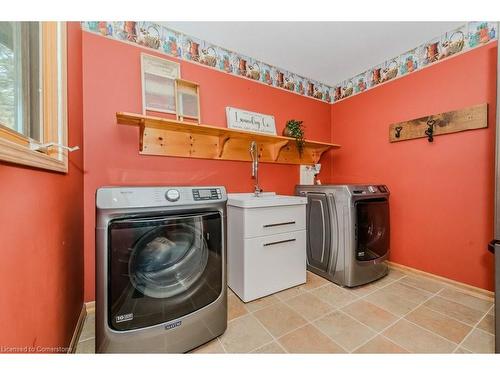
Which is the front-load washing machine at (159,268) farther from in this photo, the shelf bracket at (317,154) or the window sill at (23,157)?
the shelf bracket at (317,154)

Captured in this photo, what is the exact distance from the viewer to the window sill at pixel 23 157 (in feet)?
1.77

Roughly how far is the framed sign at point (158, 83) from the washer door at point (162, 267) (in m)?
1.13

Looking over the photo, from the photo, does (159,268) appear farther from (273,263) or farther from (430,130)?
(430,130)

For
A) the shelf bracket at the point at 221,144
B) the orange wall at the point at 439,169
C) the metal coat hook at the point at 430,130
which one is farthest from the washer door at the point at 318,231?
the metal coat hook at the point at 430,130

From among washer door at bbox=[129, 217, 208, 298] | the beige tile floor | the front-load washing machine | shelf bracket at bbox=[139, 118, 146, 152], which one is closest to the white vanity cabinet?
the beige tile floor

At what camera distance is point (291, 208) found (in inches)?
69.6

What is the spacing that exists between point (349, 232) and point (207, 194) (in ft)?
4.10

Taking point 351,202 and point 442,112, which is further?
point 442,112

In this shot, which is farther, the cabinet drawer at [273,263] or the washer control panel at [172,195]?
the cabinet drawer at [273,263]

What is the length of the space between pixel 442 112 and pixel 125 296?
103 inches

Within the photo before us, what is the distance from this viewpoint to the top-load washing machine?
1771 millimetres

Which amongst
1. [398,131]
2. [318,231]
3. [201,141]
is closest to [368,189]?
[318,231]
